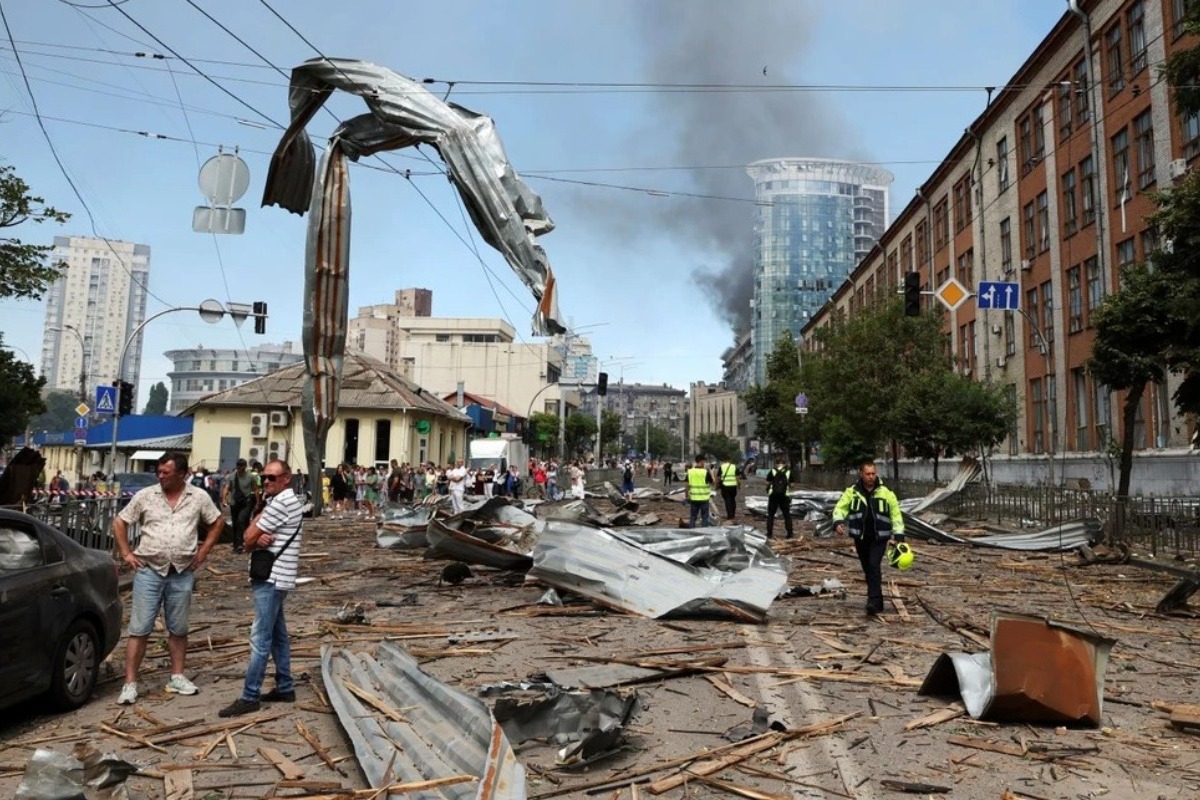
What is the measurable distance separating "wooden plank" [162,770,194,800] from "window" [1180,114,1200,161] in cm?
3029

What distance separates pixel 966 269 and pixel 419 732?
47.2 meters

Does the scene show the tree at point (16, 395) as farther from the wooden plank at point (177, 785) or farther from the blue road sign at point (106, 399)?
the wooden plank at point (177, 785)

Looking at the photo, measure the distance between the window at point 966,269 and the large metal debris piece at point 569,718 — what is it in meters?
44.4

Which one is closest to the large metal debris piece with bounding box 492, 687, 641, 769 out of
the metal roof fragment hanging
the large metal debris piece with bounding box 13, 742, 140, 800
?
the large metal debris piece with bounding box 13, 742, 140, 800

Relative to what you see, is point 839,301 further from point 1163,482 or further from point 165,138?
point 165,138

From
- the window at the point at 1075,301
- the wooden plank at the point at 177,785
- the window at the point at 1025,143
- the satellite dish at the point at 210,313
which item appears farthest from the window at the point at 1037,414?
the wooden plank at the point at 177,785

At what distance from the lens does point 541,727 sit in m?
5.70

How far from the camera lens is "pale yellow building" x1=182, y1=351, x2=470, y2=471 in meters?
45.3

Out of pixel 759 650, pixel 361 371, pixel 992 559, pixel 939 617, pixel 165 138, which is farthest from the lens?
pixel 361 371

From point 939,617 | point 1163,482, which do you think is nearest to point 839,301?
point 1163,482

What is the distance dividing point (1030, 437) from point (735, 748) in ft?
122

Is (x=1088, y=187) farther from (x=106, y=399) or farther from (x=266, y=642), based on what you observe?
(x=266, y=642)

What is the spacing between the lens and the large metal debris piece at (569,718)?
17.7ft

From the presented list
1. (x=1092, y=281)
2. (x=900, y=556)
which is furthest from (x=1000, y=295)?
(x=900, y=556)
